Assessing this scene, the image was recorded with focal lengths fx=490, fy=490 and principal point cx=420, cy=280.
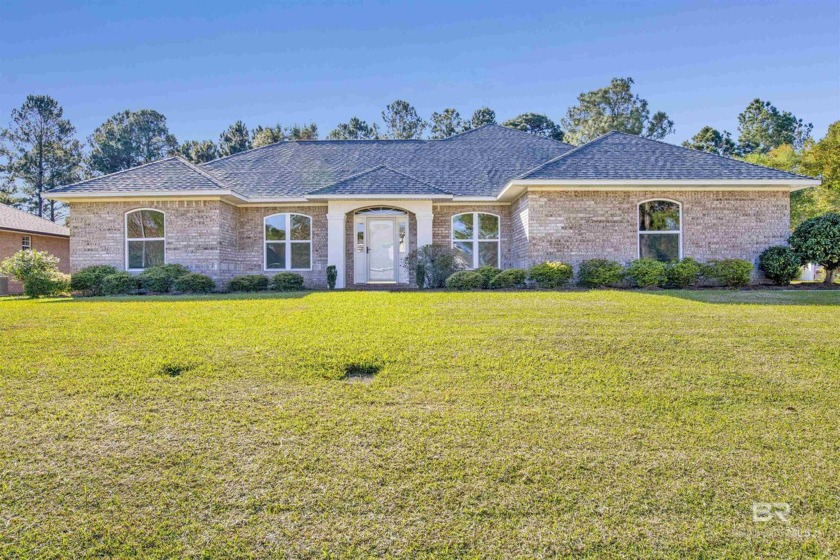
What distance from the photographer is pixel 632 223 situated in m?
14.3

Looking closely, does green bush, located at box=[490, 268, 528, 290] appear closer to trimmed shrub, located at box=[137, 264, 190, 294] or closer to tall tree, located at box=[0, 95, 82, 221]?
trimmed shrub, located at box=[137, 264, 190, 294]

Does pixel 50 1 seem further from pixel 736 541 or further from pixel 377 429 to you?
pixel 736 541

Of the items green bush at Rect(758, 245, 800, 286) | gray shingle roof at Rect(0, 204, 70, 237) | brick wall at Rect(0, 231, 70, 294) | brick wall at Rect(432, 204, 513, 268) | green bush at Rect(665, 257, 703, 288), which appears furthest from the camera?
gray shingle roof at Rect(0, 204, 70, 237)

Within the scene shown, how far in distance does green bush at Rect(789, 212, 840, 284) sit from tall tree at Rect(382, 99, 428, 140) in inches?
1415

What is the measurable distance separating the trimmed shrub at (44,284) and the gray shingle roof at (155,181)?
2.98 metres

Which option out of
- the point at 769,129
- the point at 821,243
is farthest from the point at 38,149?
the point at 769,129

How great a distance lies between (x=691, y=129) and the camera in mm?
44250

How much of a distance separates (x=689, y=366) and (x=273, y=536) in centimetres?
445

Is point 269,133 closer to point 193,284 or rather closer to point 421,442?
point 193,284

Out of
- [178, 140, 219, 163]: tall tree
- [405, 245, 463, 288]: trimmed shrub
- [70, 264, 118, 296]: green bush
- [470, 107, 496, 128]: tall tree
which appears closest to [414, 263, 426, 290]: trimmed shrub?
[405, 245, 463, 288]: trimmed shrub

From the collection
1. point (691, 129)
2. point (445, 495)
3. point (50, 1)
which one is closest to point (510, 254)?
point (445, 495)

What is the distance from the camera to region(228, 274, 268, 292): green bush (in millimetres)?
14391

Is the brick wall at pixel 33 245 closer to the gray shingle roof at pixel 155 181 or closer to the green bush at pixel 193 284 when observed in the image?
the gray shingle roof at pixel 155 181

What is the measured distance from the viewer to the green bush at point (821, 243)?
42.7ft
